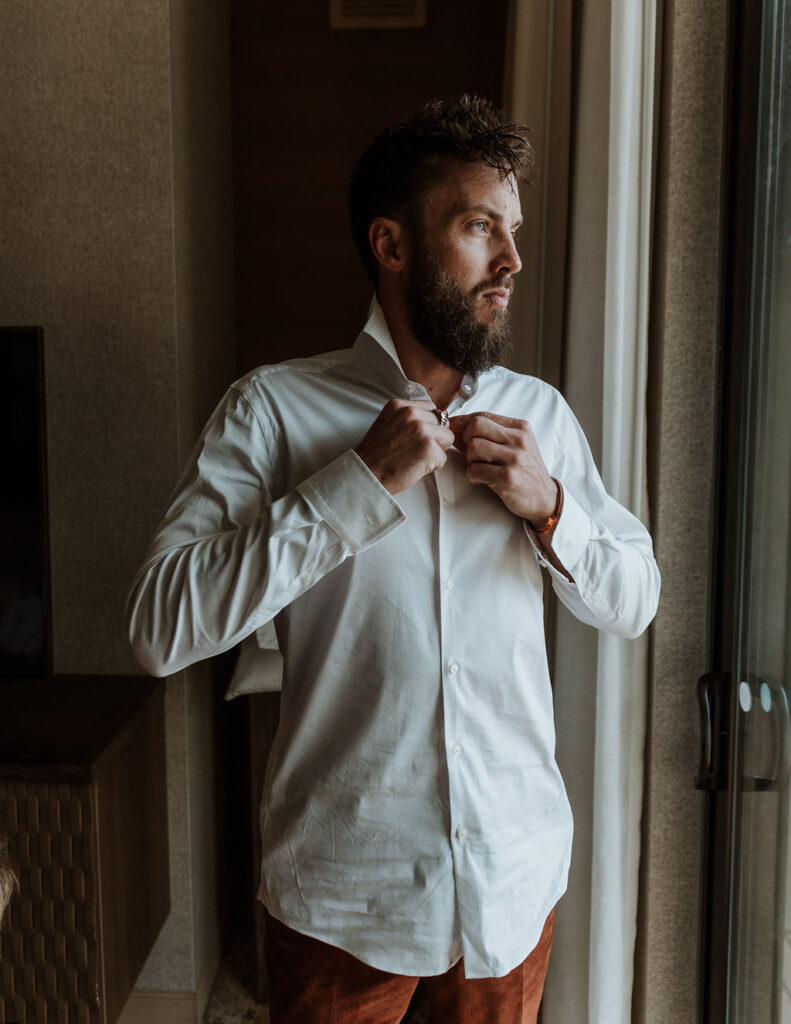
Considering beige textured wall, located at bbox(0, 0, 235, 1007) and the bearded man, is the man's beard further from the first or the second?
beige textured wall, located at bbox(0, 0, 235, 1007)

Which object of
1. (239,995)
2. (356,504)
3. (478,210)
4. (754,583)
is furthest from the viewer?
(239,995)

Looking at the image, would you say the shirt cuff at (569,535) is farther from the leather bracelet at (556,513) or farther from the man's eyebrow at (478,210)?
the man's eyebrow at (478,210)

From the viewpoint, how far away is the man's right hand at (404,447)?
1118 millimetres

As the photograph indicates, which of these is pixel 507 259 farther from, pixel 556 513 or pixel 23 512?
pixel 23 512

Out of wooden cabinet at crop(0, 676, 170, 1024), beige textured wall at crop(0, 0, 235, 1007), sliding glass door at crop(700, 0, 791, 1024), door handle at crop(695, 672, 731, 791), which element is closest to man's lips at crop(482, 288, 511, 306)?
sliding glass door at crop(700, 0, 791, 1024)

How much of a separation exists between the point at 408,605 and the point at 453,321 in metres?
0.40

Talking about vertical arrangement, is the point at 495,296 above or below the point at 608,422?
above

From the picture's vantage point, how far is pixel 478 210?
4.07ft

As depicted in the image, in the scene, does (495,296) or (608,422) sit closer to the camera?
(495,296)

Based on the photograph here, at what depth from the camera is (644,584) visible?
4.25 feet

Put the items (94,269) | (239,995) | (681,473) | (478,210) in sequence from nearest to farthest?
(478,210)
(681,473)
(94,269)
(239,995)

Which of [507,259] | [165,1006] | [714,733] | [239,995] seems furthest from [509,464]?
[239,995]

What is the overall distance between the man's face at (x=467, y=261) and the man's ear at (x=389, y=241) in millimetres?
49

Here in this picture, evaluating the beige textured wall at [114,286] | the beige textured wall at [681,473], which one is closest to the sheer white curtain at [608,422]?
the beige textured wall at [681,473]
